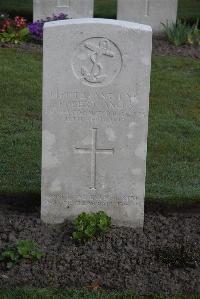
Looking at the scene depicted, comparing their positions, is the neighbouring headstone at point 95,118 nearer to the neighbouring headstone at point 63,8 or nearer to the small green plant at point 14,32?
the small green plant at point 14,32

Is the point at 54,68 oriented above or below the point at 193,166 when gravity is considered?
above

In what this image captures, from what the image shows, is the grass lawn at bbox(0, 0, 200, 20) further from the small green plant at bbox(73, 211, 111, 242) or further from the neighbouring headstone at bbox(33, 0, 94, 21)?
the small green plant at bbox(73, 211, 111, 242)

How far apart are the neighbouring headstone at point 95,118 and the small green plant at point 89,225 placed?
0.77 feet

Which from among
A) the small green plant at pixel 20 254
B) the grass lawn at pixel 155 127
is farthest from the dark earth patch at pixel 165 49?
the small green plant at pixel 20 254

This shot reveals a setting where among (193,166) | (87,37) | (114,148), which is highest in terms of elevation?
(87,37)

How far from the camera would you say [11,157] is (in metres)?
7.70

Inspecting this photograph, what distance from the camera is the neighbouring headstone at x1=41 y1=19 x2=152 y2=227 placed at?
557cm

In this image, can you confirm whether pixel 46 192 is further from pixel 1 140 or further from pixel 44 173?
pixel 1 140

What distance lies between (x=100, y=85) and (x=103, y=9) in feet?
42.7

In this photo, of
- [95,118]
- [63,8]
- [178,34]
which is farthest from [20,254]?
[63,8]

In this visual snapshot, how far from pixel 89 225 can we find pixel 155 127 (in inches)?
139

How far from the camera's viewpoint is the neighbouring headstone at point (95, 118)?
5566 mm

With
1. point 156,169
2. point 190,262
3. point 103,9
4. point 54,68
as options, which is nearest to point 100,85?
point 54,68

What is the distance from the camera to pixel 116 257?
5504mm
